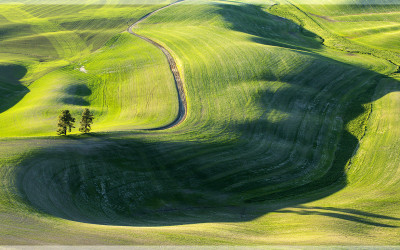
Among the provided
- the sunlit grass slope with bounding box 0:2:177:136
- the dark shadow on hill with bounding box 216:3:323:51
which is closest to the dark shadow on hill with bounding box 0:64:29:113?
the sunlit grass slope with bounding box 0:2:177:136

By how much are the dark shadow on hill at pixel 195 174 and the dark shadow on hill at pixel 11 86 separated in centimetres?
3271

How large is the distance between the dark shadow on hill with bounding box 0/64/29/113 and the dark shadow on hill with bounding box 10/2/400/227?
32.7 m

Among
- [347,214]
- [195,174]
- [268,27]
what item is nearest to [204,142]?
[195,174]

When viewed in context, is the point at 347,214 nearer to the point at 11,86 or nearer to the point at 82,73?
the point at 82,73

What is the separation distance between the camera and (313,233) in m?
26.2

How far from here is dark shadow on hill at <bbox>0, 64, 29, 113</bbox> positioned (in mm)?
60959

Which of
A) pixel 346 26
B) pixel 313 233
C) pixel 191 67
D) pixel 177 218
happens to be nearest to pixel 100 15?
pixel 191 67

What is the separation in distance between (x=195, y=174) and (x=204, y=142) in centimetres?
560

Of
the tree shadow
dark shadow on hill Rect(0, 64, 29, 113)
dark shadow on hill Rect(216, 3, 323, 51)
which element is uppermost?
dark shadow on hill Rect(216, 3, 323, 51)

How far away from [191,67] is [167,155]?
3092 centimetres

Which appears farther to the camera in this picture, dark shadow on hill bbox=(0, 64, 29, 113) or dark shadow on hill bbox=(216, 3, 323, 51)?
dark shadow on hill bbox=(216, 3, 323, 51)

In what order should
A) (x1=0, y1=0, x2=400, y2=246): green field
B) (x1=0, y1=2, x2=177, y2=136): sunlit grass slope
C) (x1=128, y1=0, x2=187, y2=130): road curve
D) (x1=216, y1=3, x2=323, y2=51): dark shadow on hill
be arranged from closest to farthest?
(x1=0, y1=0, x2=400, y2=246): green field
(x1=128, y1=0, x2=187, y2=130): road curve
(x1=0, y1=2, x2=177, y2=136): sunlit grass slope
(x1=216, y1=3, x2=323, y2=51): dark shadow on hill

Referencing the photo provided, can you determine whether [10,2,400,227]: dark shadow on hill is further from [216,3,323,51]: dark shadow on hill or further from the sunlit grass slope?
[216,3,323,51]: dark shadow on hill

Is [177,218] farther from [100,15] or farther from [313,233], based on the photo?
[100,15]
